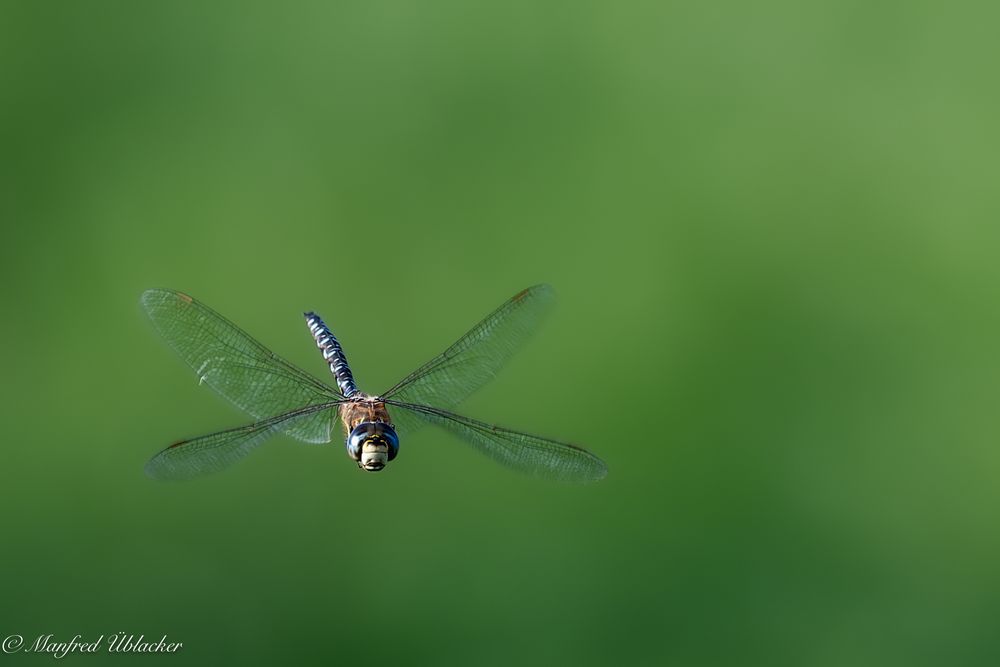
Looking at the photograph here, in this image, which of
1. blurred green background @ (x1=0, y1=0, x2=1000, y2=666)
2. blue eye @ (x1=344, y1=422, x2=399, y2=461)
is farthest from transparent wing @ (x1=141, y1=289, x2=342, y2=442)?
blurred green background @ (x1=0, y1=0, x2=1000, y2=666)

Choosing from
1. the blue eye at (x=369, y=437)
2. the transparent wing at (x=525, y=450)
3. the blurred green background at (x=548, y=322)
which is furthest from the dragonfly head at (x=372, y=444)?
the blurred green background at (x=548, y=322)

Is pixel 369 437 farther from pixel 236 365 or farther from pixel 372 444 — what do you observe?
pixel 236 365

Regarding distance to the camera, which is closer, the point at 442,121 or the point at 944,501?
the point at 944,501

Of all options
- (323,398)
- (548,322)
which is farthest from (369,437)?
(548,322)

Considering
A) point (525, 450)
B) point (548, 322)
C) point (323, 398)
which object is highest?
point (548, 322)

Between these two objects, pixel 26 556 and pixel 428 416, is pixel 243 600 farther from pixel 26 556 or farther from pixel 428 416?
pixel 428 416

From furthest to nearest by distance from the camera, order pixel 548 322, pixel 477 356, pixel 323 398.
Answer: pixel 548 322, pixel 477 356, pixel 323 398

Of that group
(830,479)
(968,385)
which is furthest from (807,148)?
(830,479)
